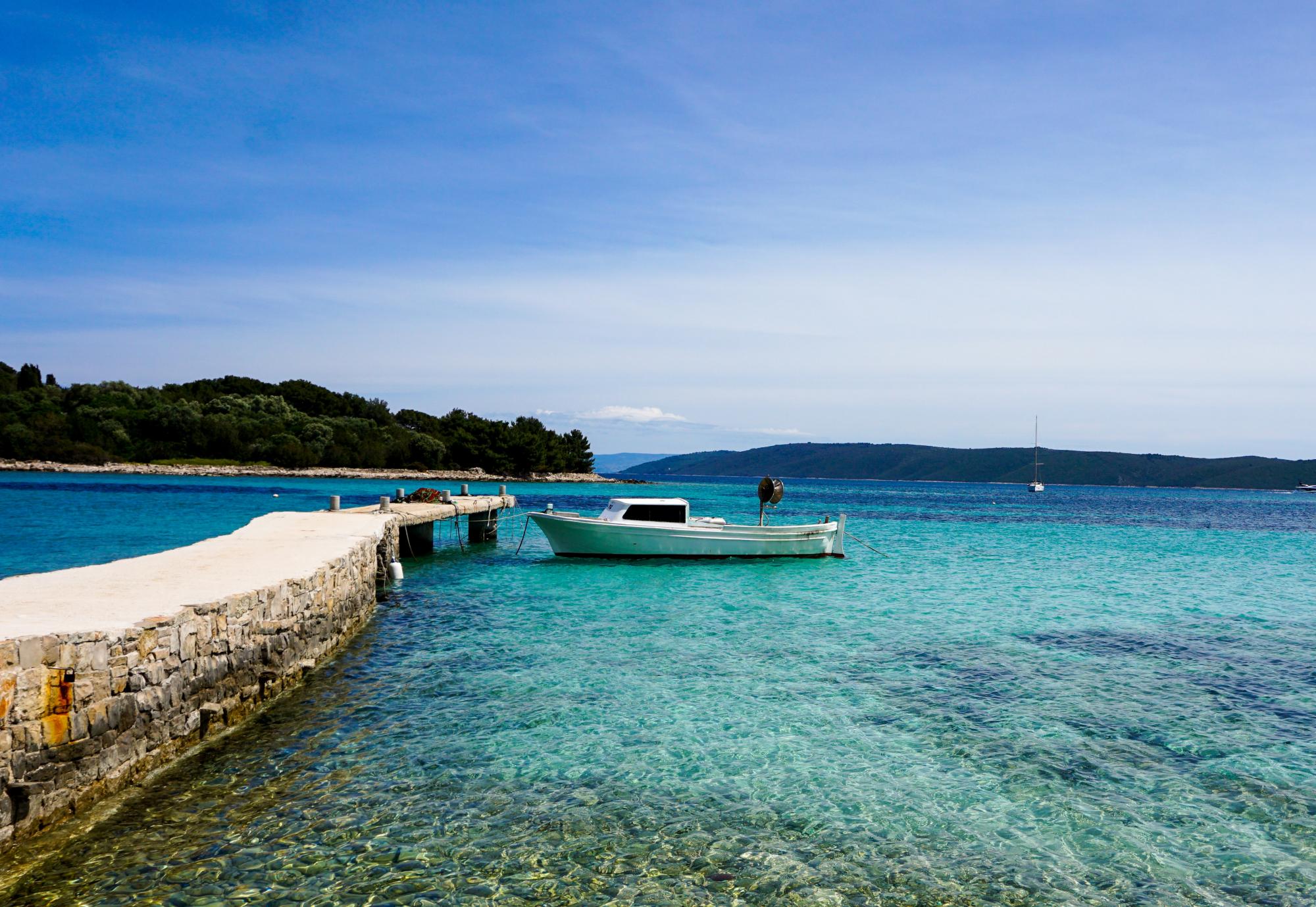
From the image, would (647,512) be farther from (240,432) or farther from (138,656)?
(240,432)

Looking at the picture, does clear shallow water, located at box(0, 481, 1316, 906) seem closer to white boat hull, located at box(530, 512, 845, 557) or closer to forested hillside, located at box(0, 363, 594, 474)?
white boat hull, located at box(530, 512, 845, 557)

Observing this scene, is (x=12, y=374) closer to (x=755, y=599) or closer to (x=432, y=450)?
(x=432, y=450)

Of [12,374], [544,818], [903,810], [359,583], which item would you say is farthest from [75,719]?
[12,374]

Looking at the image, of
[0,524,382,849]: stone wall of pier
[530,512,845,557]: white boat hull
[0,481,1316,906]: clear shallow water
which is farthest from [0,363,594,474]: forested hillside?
[0,524,382,849]: stone wall of pier

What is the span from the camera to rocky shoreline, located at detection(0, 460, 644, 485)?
91.6 metres

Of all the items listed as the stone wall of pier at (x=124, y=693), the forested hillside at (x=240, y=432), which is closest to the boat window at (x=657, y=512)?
the stone wall of pier at (x=124, y=693)

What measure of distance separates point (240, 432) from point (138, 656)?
11062 centimetres

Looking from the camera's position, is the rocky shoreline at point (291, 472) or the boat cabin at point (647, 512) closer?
the boat cabin at point (647, 512)

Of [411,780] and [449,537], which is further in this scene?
[449,537]

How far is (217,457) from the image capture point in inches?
4230

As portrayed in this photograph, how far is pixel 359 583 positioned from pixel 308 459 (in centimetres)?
9761

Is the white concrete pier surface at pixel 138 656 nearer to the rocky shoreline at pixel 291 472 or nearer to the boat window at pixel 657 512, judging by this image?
the boat window at pixel 657 512

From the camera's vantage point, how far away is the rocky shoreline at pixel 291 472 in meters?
91.6

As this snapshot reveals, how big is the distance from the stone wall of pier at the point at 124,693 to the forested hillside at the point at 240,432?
331 feet
